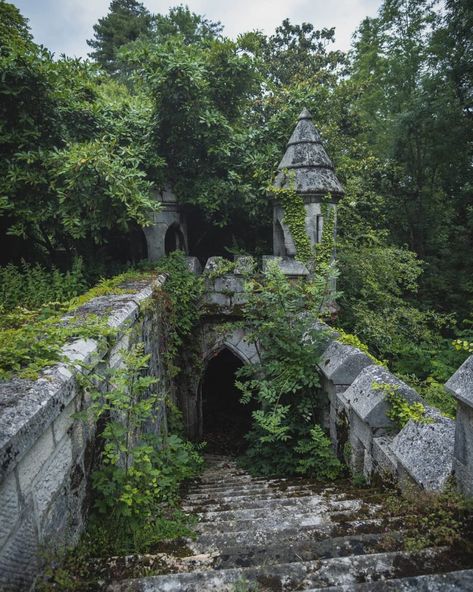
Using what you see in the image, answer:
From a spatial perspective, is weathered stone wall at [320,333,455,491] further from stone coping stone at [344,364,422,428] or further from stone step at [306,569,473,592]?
stone step at [306,569,473,592]

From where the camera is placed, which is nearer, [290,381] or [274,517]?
[274,517]

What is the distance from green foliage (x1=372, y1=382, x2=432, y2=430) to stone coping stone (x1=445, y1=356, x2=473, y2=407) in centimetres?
99

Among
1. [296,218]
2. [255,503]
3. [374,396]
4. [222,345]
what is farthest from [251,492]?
[296,218]

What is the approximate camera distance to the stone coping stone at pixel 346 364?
13.6 feet

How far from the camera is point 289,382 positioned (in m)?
4.63

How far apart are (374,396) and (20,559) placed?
8.95 ft

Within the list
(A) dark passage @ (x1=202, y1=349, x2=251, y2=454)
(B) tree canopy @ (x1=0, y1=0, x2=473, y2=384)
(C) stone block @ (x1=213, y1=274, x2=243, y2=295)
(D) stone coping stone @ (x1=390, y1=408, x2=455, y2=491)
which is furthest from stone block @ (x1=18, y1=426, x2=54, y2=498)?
(A) dark passage @ (x1=202, y1=349, x2=251, y2=454)

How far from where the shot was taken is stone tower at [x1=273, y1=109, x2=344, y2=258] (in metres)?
7.12

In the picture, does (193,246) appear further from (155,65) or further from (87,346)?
(87,346)

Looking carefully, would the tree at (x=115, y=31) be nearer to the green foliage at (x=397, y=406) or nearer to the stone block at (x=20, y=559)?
the green foliage at (x=397, y=406)

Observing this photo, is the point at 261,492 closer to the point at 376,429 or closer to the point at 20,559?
the point at 376,429

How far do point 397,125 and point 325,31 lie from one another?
787 cm

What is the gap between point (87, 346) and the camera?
8.59 feet

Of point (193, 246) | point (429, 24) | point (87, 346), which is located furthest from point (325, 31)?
point (87, 346)
